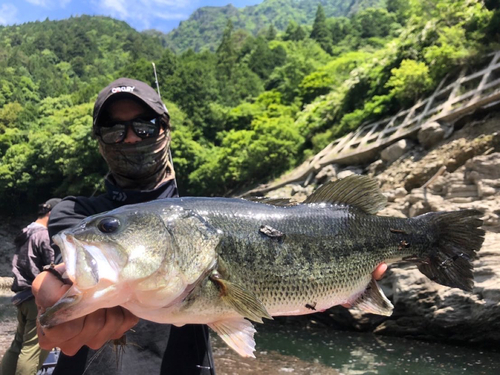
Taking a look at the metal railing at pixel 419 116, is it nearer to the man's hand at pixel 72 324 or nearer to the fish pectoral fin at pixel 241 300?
the fish pectoral fin at pixel 241 300

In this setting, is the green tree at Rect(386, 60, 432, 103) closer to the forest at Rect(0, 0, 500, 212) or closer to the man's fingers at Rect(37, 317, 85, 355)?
the forest at Rect(0, 0, 500, 212)

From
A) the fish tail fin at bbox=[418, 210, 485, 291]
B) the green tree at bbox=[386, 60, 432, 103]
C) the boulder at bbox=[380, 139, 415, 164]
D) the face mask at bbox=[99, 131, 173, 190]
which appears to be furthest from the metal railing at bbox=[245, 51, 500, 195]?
the face mask at bbox=[99, 131, 173, 190]

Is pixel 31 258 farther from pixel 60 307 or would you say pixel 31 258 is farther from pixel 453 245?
pixel 453 245

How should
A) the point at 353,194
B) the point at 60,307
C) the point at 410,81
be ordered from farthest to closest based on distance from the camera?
the point at 410,81
the point at 353,194
the point at 60,307

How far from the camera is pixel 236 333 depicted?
6.33 ft

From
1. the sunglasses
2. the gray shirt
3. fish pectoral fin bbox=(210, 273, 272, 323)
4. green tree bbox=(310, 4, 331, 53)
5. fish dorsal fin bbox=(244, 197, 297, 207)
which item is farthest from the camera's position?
green tree bbox=(310, 4, 331, 53)

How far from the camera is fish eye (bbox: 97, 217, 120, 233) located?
5.77ft

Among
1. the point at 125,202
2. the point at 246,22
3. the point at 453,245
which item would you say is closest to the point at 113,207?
the point at 125,202

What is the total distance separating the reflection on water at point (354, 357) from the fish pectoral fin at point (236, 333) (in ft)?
26.7

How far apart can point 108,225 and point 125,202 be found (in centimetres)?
102

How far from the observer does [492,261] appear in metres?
10.1

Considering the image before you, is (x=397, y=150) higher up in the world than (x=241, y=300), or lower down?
lower down

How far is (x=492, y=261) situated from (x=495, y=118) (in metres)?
6.96

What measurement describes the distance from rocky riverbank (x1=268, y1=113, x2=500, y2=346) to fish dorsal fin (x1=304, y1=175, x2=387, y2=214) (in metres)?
6.09
